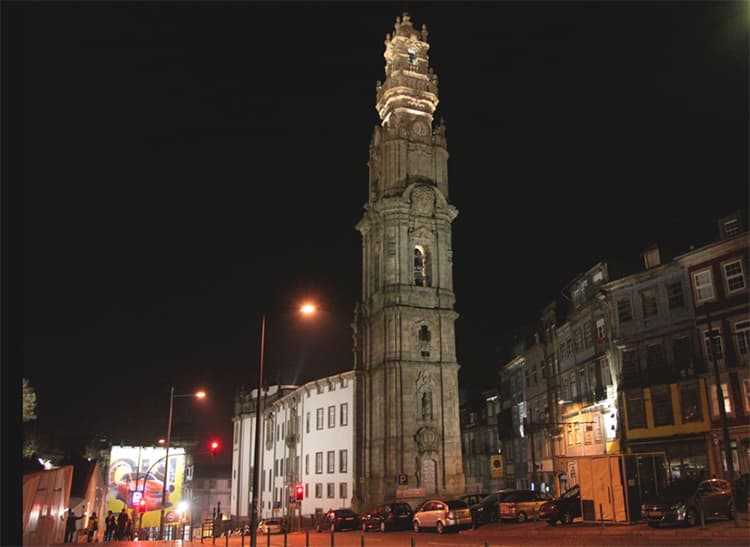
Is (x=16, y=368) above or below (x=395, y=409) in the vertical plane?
below

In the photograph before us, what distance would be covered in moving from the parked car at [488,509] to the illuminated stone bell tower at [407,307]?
13.7 m

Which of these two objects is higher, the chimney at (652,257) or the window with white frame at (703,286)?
the chimney at (652,257)

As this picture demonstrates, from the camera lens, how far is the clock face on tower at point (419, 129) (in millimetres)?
58406

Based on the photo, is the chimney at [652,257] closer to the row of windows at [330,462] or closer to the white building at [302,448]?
the white building at [302,448]

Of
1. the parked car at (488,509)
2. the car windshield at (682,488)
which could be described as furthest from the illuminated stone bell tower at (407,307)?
the car windshield at (682,488)

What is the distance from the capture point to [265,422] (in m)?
82.9

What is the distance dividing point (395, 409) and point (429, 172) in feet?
67.8

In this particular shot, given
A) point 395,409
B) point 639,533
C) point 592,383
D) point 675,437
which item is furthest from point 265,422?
point 639,533

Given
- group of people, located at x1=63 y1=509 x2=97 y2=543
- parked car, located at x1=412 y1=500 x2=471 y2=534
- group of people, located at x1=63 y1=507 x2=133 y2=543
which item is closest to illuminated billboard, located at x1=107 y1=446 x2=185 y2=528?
group of people, located at x1=63 y1=507 x2=133 y2=543

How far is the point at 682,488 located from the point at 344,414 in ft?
124

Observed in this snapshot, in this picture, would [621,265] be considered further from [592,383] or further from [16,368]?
[16,368]

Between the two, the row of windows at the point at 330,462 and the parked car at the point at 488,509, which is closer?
the parked car at the point at 488,509

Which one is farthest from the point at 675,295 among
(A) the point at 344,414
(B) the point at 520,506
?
(A) the point at 344,414

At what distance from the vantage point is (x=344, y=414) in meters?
59.4
